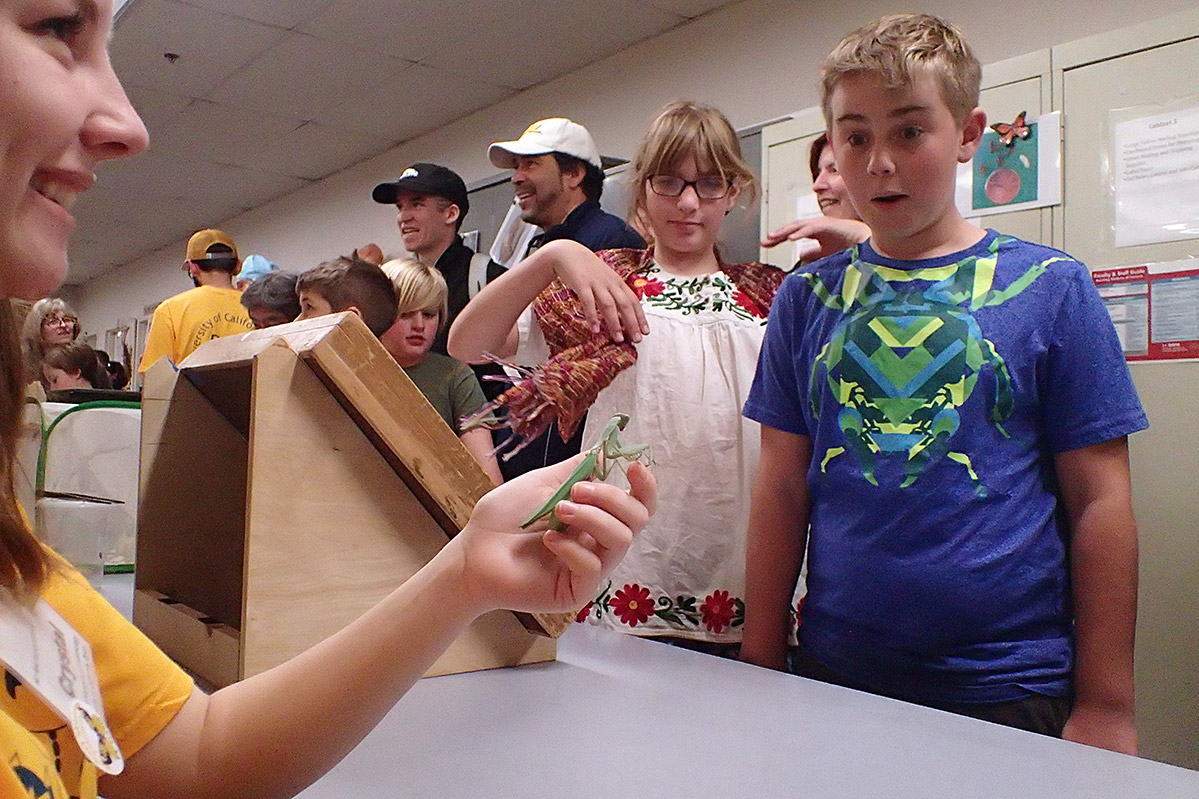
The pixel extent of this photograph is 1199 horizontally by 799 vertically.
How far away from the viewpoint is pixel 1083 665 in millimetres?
1012

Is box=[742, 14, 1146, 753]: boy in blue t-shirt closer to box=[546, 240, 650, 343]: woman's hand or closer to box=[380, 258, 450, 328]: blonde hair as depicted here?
box=[546, 240, 650, 343]: woman's hand

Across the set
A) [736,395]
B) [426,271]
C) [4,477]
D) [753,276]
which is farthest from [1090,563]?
[426,271]

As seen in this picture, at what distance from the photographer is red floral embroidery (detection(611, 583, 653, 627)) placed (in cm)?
127

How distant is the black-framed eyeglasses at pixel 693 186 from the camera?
55.6 inches

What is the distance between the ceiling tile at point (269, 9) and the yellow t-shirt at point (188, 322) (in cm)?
134

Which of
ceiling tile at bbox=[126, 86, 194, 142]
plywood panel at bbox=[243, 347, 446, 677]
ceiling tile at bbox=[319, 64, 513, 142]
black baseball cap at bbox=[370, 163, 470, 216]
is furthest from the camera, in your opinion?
ceiling tile at bbox=[126, 86, 194, 142]

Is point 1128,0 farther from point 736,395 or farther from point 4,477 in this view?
point 4,477

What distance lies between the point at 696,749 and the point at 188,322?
326 cm

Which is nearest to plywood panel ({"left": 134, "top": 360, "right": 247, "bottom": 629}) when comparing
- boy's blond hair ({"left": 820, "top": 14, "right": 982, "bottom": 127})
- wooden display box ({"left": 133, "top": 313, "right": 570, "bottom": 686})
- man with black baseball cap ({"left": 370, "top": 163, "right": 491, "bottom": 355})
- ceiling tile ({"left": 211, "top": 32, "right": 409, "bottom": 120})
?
wooden display box ({"left": 133, "top": 313, "right": 570, "bottom": 686})

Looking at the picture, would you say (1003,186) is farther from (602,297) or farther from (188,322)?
(188,322)

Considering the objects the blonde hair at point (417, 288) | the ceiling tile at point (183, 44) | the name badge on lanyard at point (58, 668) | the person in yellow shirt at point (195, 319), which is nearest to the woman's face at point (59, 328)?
the person in yellow shirt at point (195, 319)

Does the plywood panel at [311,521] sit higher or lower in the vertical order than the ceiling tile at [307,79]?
lower

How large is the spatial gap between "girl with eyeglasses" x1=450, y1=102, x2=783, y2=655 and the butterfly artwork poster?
3.25 ft

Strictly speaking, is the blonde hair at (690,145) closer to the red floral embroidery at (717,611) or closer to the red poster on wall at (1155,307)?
the red floral embroidery at (717,611)
